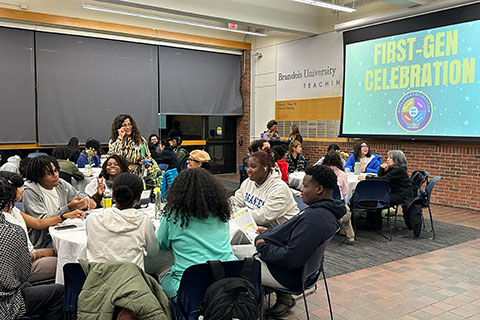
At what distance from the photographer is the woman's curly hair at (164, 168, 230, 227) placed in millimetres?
2398

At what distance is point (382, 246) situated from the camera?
535 centimetres

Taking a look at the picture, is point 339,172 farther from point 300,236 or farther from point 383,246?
point 300,236

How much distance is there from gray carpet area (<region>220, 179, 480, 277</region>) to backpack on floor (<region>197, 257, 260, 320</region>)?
8.09 feet

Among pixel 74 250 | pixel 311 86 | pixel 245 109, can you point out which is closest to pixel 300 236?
pixel 74 250

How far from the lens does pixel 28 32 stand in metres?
9.33

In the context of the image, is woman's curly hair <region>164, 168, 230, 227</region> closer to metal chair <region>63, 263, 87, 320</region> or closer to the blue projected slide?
metal chair <region>63, 263, 87, 320</region>

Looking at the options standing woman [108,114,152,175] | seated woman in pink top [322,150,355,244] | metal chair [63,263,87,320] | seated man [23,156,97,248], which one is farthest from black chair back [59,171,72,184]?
seated woman in pink top [322,150,355,244]

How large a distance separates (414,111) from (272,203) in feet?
19.5

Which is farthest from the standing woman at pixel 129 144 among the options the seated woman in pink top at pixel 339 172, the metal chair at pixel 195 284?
the metal chair at pixel 195 284

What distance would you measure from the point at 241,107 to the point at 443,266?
29.6ft

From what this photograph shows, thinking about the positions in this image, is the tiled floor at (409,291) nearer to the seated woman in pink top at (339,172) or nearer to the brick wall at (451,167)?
the seated woman in pink top at (339,172)

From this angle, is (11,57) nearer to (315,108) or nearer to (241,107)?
(241,107)

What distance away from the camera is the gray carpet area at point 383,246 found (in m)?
4.70

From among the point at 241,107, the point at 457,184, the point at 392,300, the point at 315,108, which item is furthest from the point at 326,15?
the point at 392,300
